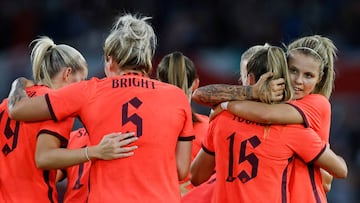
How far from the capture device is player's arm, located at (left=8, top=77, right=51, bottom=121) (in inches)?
183

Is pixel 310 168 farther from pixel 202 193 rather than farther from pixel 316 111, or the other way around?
pixel 202 193

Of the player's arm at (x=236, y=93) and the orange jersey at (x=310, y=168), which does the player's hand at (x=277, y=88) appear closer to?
the player's arm at (x=236, y=93)

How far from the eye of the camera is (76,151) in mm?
4602

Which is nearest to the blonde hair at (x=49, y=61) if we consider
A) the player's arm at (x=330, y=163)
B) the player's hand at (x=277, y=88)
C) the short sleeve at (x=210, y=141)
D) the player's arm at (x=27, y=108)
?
the player's arm at (x=27, y=108)

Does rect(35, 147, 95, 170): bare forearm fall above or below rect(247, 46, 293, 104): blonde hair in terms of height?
below

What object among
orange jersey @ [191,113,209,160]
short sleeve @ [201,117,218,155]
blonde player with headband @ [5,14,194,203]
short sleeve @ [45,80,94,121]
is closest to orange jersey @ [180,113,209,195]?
orange jersey @ [191,113,209,160]

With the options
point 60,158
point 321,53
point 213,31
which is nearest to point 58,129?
point 60,158

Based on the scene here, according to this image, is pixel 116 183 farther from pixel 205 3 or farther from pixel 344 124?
pixel 205 3

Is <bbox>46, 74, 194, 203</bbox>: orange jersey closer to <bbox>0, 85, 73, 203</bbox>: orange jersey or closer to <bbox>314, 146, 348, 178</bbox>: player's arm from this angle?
<bbox>0, 85, 73, 203</bbox>: orange jersey

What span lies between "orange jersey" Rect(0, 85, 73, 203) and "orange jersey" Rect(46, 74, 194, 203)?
0.39 metres

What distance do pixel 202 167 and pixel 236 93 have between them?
1.92ft

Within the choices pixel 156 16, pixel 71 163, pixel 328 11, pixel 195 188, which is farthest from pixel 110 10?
pixel 71 163

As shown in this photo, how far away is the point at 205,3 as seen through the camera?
41.4 ft

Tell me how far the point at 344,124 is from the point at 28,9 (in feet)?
15.4
